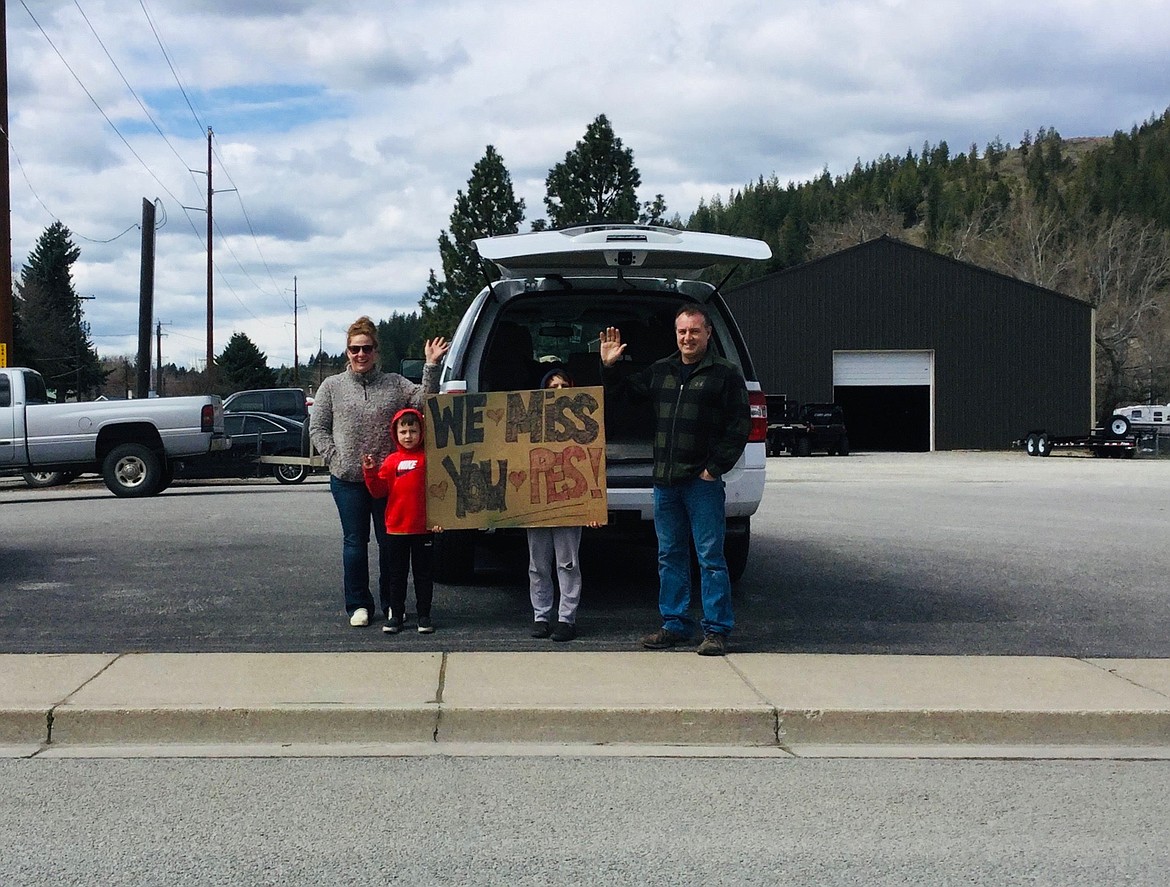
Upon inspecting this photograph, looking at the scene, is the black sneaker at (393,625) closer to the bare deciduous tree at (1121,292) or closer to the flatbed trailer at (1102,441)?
the flatbed trailer at (1102,441)

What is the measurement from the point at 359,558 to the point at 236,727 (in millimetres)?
1936

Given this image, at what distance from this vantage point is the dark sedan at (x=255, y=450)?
837 inches

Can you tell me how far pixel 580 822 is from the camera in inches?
179

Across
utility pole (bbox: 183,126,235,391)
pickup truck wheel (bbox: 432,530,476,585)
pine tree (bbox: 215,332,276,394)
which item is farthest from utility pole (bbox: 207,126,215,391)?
pine tree (bbox: 215,332,276,394)

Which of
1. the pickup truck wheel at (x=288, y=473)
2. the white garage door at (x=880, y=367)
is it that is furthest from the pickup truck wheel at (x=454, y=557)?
the white garage door at (x=880, y=367)

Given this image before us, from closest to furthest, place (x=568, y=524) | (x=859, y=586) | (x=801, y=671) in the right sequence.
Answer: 1. (x=801, y=671)
2. (x=568, y=524)
3. (x=859, y=586)

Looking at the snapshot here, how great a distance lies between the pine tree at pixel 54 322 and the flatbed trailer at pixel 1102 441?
48.6m

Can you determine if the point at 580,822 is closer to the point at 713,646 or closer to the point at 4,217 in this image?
the point at 713,646

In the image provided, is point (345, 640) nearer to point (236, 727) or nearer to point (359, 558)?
point (359, 558)

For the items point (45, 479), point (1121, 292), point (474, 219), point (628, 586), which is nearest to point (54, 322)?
point (474, 219)

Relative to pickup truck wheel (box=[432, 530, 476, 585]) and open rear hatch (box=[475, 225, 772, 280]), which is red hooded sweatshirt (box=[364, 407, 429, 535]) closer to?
pickup truck wheel (box=[432, 530, 476, 585])

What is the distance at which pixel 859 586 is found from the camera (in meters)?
9.31

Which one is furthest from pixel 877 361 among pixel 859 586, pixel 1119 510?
pixel 859 586

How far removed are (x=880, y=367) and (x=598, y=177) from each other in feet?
69.7
